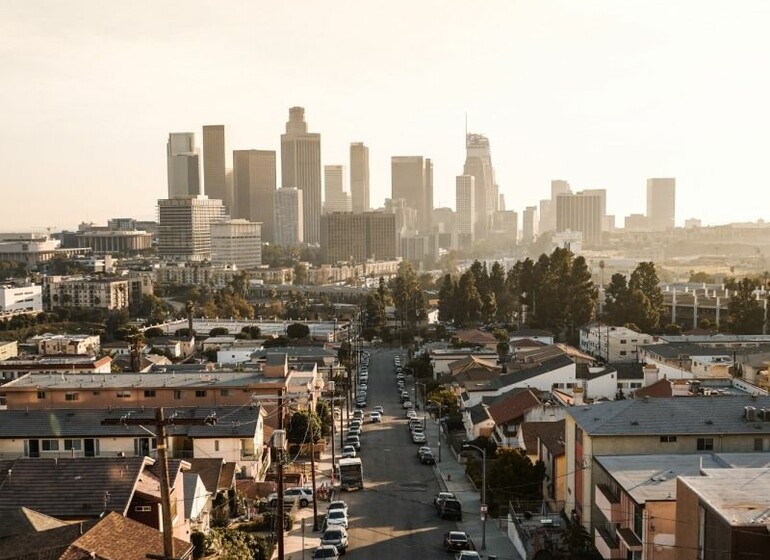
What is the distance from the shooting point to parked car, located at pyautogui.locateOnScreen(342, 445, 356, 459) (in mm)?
36719

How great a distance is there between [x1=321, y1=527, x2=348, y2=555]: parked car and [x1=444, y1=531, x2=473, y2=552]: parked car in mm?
2760

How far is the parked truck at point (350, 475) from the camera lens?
3231cm

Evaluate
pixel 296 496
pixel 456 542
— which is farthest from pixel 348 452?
pixel 456 542

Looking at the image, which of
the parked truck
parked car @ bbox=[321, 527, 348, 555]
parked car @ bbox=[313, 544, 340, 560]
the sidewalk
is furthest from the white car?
the parked truck

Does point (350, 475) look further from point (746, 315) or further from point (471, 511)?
point (746, 315)

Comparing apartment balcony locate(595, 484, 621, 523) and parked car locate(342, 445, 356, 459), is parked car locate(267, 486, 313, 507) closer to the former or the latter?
parked car locate(342, 445, 356, 459)

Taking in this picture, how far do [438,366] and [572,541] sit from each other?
114 ft

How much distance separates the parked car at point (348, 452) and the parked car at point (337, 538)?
10.7 metres

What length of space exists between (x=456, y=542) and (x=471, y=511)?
14.8 feet

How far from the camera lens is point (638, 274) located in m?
74.4

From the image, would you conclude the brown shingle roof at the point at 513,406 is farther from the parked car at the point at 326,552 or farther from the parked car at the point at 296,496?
the parked car at the point at 326,552

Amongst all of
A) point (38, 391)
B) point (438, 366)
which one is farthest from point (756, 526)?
point (438, 366)

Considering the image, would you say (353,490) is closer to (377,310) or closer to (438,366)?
(438,366)

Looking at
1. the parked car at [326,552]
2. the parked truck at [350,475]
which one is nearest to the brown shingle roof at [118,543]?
the parked car at [326,552]
